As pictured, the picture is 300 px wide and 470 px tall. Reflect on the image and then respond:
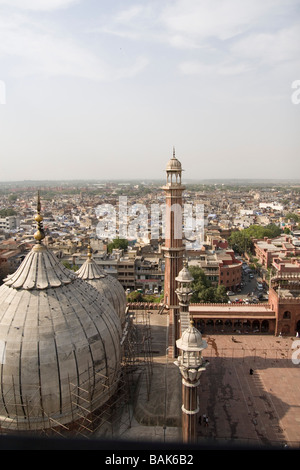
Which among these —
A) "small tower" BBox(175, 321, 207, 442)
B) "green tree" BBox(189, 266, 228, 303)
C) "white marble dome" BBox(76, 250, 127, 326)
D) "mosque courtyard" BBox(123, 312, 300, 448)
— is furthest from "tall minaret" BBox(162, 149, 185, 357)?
"small tower" BBox(175, 321, 207, 442)

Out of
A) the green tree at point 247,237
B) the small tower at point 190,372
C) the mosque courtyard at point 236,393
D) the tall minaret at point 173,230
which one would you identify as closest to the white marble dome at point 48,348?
the mosque courtyard at point 236,393

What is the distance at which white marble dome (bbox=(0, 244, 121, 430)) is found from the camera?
816 cm

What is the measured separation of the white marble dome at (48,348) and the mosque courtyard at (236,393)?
73.6 inches

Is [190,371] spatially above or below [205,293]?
above

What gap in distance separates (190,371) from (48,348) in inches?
132

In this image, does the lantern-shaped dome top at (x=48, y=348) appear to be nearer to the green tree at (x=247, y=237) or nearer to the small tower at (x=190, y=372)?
the small tower at (x=190, y=372)

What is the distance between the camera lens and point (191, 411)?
27.9 ft

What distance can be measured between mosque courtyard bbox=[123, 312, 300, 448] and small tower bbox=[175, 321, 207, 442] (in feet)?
2.46

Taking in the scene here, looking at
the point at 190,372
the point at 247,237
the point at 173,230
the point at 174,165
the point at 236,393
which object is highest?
the point at 174,165

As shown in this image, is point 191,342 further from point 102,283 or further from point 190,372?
point 102,283

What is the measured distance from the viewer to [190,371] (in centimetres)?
818

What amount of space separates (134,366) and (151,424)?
8.67 ft

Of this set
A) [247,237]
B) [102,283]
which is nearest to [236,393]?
[102,283]

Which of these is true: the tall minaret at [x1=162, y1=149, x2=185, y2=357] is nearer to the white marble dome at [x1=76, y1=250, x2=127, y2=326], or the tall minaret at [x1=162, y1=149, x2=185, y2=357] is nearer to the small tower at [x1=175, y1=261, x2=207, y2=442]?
the white marble dome at [x1=76, y1=250, x2=127, y2=326]
